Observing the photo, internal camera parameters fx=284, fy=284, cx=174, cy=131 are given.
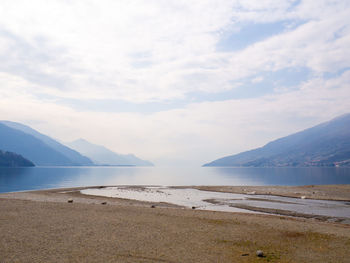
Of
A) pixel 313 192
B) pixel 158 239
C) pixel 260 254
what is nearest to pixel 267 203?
pixel 313 192

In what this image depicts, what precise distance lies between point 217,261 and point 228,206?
1026 inches

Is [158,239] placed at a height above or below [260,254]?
above

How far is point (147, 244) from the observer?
53.6 ft

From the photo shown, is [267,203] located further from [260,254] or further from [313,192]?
[260,254]

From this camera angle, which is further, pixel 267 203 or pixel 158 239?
pixel 267 203

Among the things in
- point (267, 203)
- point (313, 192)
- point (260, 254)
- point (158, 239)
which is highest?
point (313, 192)

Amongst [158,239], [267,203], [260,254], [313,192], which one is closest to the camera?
[260,254]

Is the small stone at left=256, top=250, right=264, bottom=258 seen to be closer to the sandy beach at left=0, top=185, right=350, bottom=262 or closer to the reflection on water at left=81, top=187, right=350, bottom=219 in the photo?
the sandy beach at left=0, top=185, right=350, bottom=262

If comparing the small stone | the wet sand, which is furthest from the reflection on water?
the small stone

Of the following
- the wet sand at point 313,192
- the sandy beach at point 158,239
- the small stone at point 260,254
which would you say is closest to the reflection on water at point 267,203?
the wet sand at point 313,192

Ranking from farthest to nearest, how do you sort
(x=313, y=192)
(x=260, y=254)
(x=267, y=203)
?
(x=313, y=192) → (x=267, y=203) → (x=260, y=254)

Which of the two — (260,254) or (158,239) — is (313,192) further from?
(158,239)

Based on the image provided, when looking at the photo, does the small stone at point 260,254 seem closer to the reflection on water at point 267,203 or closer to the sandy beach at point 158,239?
the sandy beach at point 158,239

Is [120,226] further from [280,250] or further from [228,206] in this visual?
[228,206]
